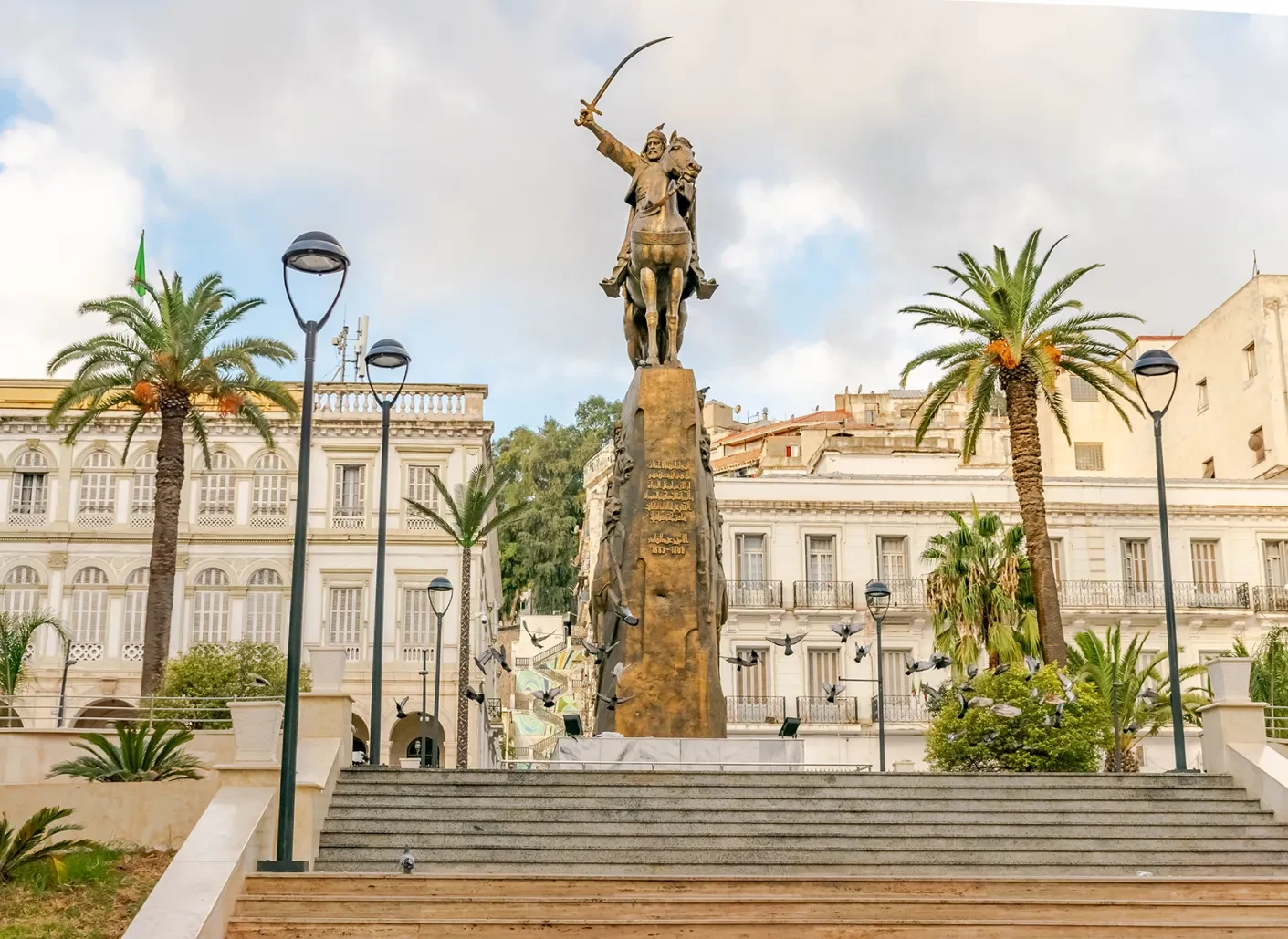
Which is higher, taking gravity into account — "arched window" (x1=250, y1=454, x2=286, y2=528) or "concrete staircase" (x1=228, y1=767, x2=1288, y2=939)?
"arched window" (x1=250, y1=454, x2=286, y2=528)

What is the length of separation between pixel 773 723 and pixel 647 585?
923 inches

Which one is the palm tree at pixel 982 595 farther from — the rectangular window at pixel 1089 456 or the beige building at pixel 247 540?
the rectangular window at pixel 1089 456

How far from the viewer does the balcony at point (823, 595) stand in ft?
141

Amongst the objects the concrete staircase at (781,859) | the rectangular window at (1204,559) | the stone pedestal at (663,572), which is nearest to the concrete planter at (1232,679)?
the concrete staircase at (781,859)

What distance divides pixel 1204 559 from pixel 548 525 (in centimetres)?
3495

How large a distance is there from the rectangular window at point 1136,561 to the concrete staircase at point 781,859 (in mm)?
28263

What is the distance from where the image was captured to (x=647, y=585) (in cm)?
1875

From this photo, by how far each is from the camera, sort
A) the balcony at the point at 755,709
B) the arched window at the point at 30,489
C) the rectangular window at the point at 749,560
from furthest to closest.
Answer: the arched window at the point at 30,489 < the rectangular window at the point at 749,560 < the balcony at the point at 755,709

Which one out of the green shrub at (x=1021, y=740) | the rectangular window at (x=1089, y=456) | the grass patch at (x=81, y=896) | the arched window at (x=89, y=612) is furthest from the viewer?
the rectangular window at (x=1089, y=456)

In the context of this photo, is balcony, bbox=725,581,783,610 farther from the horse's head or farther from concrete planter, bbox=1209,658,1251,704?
concrete planter, bbox=1209,658,1251,704

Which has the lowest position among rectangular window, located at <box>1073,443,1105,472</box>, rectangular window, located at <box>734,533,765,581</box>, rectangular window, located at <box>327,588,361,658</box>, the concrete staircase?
the concrete staircase

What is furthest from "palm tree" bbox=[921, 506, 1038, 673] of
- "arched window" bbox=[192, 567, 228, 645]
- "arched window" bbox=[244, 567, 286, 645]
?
"arched window" bbox=[192, 567, 228, 645]

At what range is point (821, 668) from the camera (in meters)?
42.8

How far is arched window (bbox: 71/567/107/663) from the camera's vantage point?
44.2 m
